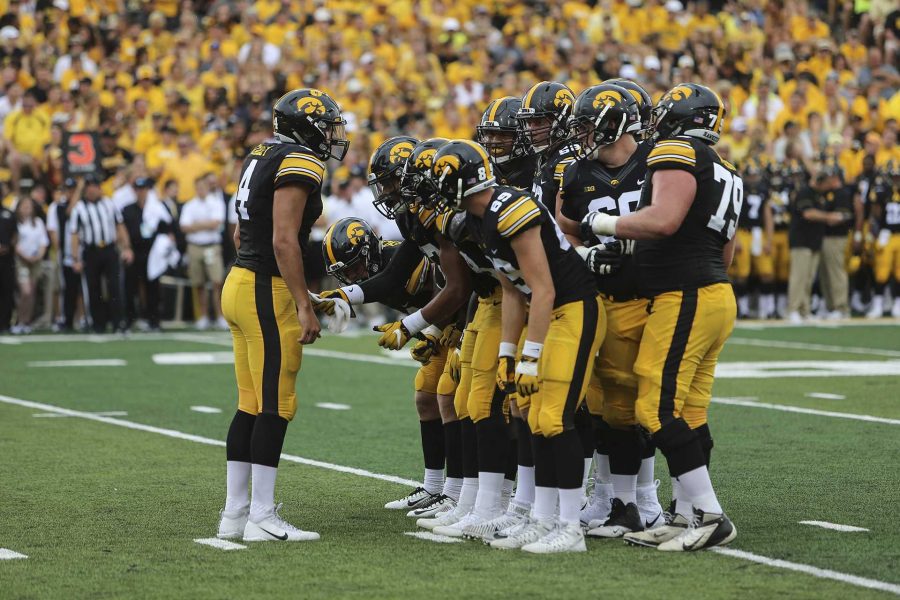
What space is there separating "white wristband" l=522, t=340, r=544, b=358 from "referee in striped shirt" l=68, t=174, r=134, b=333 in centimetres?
1269

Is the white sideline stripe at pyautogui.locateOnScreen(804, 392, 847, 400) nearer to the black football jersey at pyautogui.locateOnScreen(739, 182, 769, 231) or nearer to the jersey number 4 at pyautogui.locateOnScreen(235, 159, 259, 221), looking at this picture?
the jersey number 4 at pyautogui.locateOnScreen(235, 159, 259, 221)

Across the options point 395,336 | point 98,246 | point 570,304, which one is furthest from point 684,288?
point 98,246

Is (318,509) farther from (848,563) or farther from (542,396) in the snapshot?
(848,563)

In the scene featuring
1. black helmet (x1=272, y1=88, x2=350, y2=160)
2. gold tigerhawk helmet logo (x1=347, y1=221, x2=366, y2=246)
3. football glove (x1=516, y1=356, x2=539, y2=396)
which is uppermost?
black helmet (x1=272, y1=88, x2=350, y2=160)

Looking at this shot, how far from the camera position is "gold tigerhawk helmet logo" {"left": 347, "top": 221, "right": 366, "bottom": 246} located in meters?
7.54

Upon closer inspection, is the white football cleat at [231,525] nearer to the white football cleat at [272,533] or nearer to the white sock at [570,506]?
the white football cleat at [272,533]

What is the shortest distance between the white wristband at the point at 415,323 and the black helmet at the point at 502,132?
849mm

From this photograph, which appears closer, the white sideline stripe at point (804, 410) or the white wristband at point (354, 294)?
the white wristband at point (354, 294)

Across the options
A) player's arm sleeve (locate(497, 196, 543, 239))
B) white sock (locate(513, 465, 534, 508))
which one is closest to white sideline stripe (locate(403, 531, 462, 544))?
white sock (locate(513, 465, 534, 508))

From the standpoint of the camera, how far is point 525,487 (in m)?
6.70

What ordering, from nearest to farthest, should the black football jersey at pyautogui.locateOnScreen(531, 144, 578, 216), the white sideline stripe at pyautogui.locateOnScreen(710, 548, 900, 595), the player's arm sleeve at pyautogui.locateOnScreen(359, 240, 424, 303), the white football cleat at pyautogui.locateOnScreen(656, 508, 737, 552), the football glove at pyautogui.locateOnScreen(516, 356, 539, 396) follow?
1. the white sideline stripe at pyautogui.locateOnScreen(710, 548, 900, 595)
2. the football glove at pyautogui.locateOnScreen(516, 356, 539, 396)
3. the white football cleat at pyautogui.locateOnScreen(656, 508, 737, 552)
4. the black football jersey at pyautogui.locateOnScreen(531, 144, 578, 216)
5. the player's arm sleeve at pyautogui.locateOnScreen(359, 240, 424, 303)

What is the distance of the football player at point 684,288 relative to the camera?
20.3ft

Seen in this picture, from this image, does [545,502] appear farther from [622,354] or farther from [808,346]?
[808,346]

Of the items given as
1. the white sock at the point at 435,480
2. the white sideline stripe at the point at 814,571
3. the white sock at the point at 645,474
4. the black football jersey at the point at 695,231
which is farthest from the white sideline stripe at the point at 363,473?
the black football jersey at the point at 695,231
